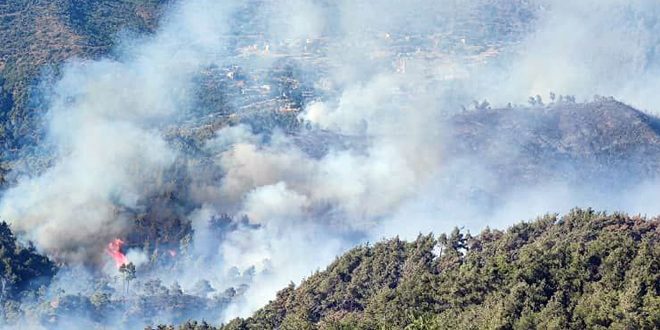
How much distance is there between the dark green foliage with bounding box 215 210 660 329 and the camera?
35938 millimetres

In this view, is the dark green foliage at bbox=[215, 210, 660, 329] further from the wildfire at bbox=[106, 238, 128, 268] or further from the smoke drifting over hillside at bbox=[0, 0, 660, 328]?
the wildfire at bbox=[106, 238, 128, 268]

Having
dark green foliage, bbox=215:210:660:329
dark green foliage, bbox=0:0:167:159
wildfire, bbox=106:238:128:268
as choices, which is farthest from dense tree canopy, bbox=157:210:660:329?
dark green foliage, bbox=0:0:167:159

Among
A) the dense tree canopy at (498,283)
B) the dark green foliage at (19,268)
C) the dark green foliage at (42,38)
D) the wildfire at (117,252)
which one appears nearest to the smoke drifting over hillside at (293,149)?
the wildfire at (117,252)

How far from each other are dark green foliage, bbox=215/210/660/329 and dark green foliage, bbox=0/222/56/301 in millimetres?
14784

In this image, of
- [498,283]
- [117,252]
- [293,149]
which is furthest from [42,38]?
[498,283]

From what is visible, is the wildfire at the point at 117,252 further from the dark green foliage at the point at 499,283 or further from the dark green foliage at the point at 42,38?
the dark green foliage at the point at 42,38

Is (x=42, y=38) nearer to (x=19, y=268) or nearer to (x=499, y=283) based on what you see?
(x=19, y=268)

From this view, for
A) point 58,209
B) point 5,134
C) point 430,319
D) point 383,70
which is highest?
point 383,70

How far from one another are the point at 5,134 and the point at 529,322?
210 feet

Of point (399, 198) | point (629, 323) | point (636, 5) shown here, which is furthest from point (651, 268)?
Result: point (636, 5)

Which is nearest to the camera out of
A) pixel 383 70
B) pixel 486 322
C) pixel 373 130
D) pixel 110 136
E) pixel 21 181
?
pixel 486 322

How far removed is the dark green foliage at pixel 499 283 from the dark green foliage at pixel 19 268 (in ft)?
48.5

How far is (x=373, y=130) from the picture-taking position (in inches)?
3408

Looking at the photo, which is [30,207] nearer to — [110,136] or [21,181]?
[21,181]
